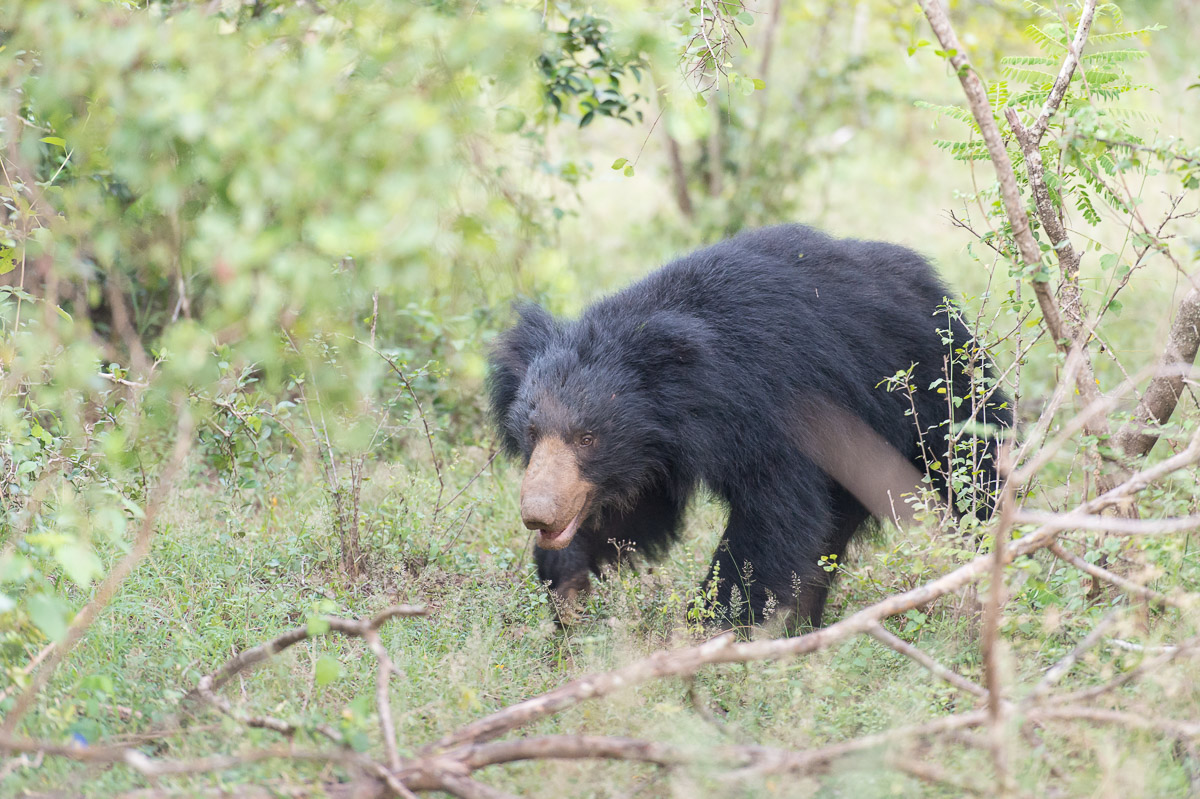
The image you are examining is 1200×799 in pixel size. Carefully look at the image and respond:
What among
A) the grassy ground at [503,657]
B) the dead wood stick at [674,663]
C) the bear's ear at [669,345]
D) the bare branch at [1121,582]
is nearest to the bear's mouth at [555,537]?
the grassy ground at [503,657]

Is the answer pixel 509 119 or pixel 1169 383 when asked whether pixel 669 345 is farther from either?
pixel 509 119

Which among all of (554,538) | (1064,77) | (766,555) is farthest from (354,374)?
(1064,77)

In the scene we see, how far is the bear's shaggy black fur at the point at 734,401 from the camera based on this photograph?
12.0 feet

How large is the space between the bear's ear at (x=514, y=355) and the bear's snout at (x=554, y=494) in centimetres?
39

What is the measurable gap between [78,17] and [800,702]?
2.49 metres

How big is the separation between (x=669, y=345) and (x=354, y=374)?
1611 millimetres

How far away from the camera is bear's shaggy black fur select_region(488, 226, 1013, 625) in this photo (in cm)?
365

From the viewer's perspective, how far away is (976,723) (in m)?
2.29

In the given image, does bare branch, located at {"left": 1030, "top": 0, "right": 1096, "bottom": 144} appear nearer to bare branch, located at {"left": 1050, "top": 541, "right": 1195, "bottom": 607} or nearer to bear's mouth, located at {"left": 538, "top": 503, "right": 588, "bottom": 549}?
bare branch, located at {"left": 1050, "top": 541, "right": 1195, "bottom": 607}

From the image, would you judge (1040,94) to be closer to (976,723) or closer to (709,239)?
(976,723)

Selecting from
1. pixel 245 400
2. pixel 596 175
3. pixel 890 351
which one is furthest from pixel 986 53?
pixel 245 400

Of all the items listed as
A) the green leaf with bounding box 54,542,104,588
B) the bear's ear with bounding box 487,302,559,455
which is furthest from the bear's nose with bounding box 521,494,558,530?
the green leaf with bounding box 54,542,104,588

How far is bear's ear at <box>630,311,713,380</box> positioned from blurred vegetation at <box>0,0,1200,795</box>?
0.63 meters

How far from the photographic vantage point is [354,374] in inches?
88.2
